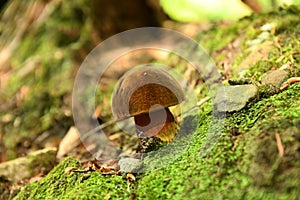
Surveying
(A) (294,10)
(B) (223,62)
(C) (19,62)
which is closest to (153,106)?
(B) (223,62)

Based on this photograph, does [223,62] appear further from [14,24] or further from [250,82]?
[14,24]

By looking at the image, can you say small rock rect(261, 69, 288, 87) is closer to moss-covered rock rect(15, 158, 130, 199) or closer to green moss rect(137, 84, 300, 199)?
green moss rect(137, 84, 300, 199)

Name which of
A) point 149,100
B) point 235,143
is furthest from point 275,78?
point 149,100

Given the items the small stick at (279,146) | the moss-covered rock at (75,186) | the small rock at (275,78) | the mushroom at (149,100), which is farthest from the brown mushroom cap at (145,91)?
→ the small stick at (279,146)

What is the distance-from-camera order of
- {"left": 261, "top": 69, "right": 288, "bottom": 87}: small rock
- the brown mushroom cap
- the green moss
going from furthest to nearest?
{"left": 261, "top": 69, "right": 288, "bottom": 87}: small rock → the brown mushroom cap → the green moss

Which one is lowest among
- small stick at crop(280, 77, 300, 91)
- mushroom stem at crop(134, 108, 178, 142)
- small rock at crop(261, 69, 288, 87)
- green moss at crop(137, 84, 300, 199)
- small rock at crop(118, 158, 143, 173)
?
green moss at crop(137, 84, 300, 199)

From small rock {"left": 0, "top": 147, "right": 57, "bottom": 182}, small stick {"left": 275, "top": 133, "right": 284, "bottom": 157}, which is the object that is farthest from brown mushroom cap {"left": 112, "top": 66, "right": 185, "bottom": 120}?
small rock {"left": 0, "top": 147, "right": 57, "bottom": 182}

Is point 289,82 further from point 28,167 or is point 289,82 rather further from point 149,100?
point 28,167
